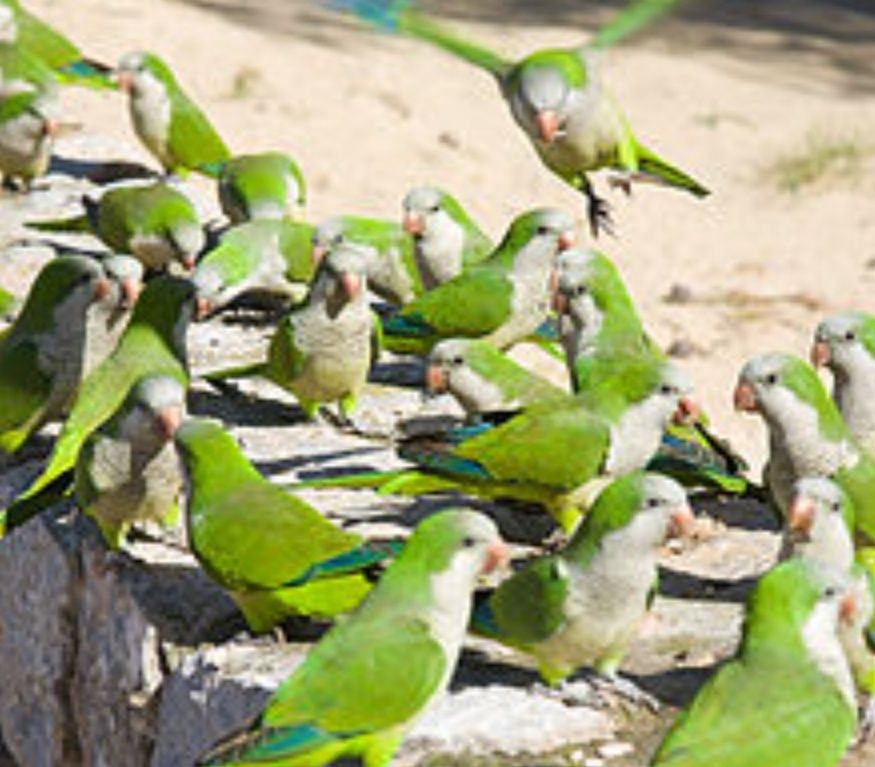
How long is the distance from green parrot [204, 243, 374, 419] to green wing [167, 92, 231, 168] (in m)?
2.57

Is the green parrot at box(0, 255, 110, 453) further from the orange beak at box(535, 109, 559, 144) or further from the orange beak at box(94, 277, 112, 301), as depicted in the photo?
the orange beak at box(535, 109, 559, 144)

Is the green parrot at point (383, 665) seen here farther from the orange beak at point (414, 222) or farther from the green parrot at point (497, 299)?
the orange beak at point (414, 222)

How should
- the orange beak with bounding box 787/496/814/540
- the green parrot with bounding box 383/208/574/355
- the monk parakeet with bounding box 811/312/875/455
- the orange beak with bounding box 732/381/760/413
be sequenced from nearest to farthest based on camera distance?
the orange beak with bounding box 787/496/814/540 < the orange beak with bounding box 732/381/760/413 < the monk parakeet with bounding box 811/312/875/455 < the green parrot with bounding box 383/208/574/355

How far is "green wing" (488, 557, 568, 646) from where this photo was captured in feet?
17.5

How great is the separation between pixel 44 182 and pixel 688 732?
18.2ft

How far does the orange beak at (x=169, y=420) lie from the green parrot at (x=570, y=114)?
2.32m

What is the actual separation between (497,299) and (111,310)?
1154 mm

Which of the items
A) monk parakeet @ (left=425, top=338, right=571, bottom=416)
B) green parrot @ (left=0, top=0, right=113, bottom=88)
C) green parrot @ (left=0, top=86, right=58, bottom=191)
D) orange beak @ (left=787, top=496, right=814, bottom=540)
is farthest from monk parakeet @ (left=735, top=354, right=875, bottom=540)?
green parrot @ (left=0, top=0, right=113, bottom=88)

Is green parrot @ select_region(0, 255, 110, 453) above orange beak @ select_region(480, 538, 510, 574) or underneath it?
underneath

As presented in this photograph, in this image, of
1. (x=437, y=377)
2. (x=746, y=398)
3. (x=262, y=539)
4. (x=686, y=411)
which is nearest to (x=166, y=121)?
(x=437, y=377)

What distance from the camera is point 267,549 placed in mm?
5590

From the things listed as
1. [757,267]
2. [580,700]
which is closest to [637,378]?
[580,700]

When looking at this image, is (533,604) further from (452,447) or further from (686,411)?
(686,411)

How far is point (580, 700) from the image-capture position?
547cm
